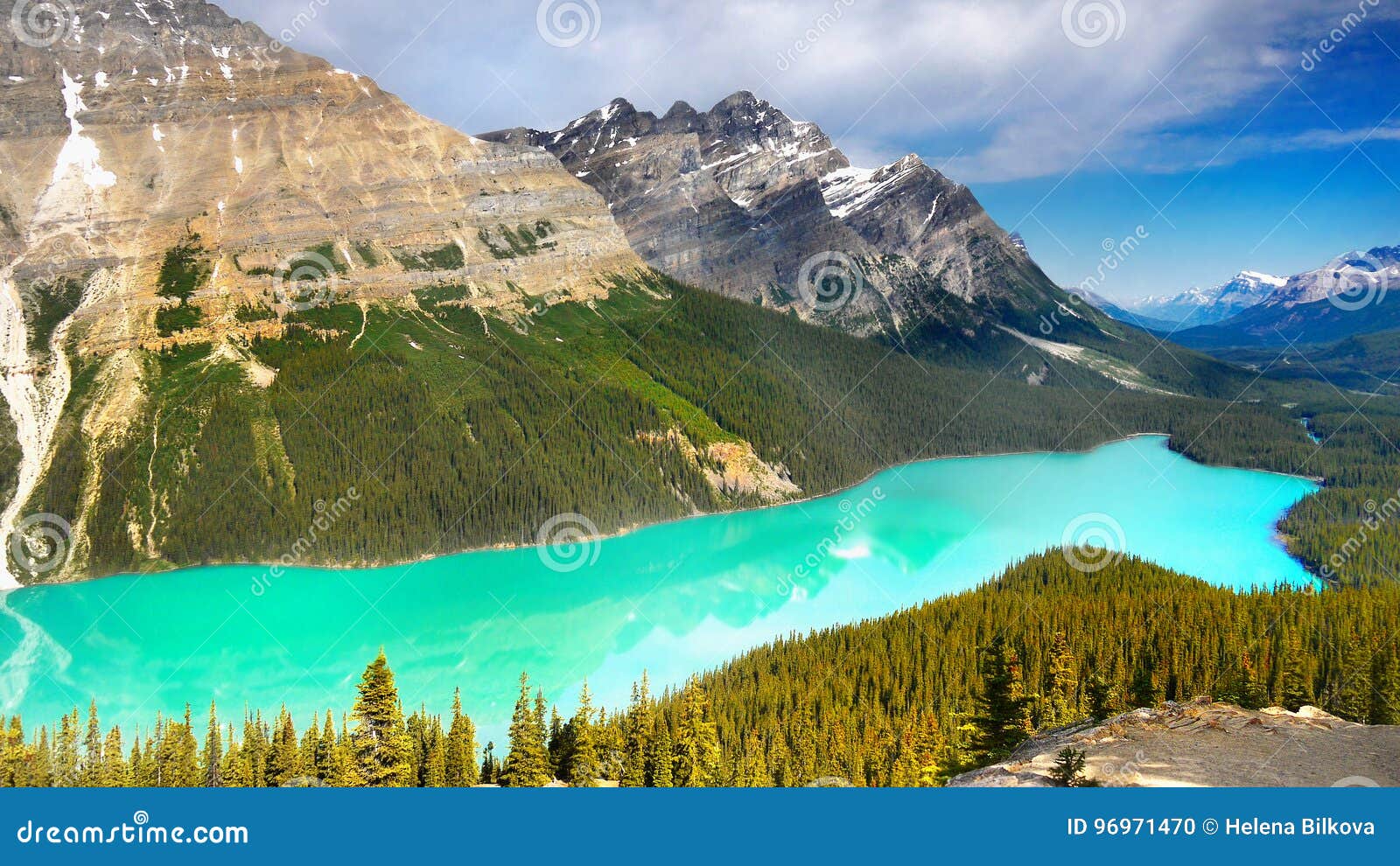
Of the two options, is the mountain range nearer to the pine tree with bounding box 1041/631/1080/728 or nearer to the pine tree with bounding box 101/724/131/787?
the pine tree with bounding box 101/724/131/787

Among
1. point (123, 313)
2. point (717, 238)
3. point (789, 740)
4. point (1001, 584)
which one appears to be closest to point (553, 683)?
point (789, 740)

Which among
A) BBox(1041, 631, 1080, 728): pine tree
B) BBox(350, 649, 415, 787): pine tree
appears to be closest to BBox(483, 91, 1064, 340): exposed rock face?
BBox(1041, 631, 1080, 728): pine tree

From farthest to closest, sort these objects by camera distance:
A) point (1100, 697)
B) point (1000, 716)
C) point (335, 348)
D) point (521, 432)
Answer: point (521, 432) < point (335, 348) < point (1100, 697) < point (1000, 716)

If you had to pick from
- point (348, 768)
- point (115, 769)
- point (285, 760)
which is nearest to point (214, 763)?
point (115, 769)

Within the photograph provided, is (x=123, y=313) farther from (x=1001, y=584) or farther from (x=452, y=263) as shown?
(x=1001, y=584)

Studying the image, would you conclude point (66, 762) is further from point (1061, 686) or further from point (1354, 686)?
point (1354, 686)

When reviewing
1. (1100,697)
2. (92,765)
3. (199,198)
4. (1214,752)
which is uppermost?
(199,198)

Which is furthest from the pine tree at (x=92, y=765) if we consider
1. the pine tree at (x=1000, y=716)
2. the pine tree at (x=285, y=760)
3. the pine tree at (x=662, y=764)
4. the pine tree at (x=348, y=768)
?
the pine tree at (x=1000, y=716)

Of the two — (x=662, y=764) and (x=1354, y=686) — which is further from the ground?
(x=1354, y=686)
